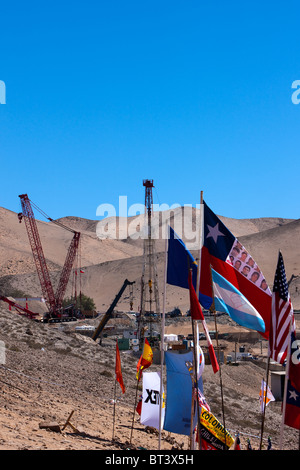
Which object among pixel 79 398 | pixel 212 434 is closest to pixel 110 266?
pixel 79 398

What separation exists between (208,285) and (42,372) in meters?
16.5

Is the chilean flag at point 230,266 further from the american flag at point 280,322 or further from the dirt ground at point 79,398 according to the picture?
the dirt ground at point 79,398

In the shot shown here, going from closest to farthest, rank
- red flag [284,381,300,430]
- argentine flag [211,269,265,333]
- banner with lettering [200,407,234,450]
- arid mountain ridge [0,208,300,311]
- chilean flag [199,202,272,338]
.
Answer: red flag [284,381,300,430] < argentine flag [211,269,265,333] < chilean flag [199,202,272,338] < banner with lettering [200,407,234,450] < arid mountain ridge [0,208,300,311]

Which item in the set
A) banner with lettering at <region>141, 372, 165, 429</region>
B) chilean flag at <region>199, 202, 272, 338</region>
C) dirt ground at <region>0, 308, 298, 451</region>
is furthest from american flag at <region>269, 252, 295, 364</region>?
banner with lettering at <region>141, 372, 165, 429</region>

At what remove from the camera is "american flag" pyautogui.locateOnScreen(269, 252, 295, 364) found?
33.9 ft

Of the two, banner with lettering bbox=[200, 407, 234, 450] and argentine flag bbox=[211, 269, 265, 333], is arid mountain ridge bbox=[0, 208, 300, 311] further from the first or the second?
argentine flag bbox=[211, 269, 265, 333]

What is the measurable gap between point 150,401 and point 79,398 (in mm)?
7718

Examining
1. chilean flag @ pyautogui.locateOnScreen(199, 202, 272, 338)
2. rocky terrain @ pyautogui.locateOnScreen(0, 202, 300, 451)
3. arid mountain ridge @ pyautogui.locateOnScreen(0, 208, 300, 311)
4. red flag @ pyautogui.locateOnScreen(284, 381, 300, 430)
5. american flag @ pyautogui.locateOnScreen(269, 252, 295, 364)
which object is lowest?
rocky terrain @ pyautogui.locateOnScreen(0, 202, 300, 451)

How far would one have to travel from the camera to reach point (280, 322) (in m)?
10.4

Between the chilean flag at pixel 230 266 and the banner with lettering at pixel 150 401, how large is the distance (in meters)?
5.42

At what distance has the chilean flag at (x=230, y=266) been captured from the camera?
38.2 feet

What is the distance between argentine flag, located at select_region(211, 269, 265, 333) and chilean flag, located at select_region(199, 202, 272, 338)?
0.31 feet

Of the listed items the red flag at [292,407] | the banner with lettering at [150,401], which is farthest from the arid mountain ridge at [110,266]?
the red flag at [292,407]
